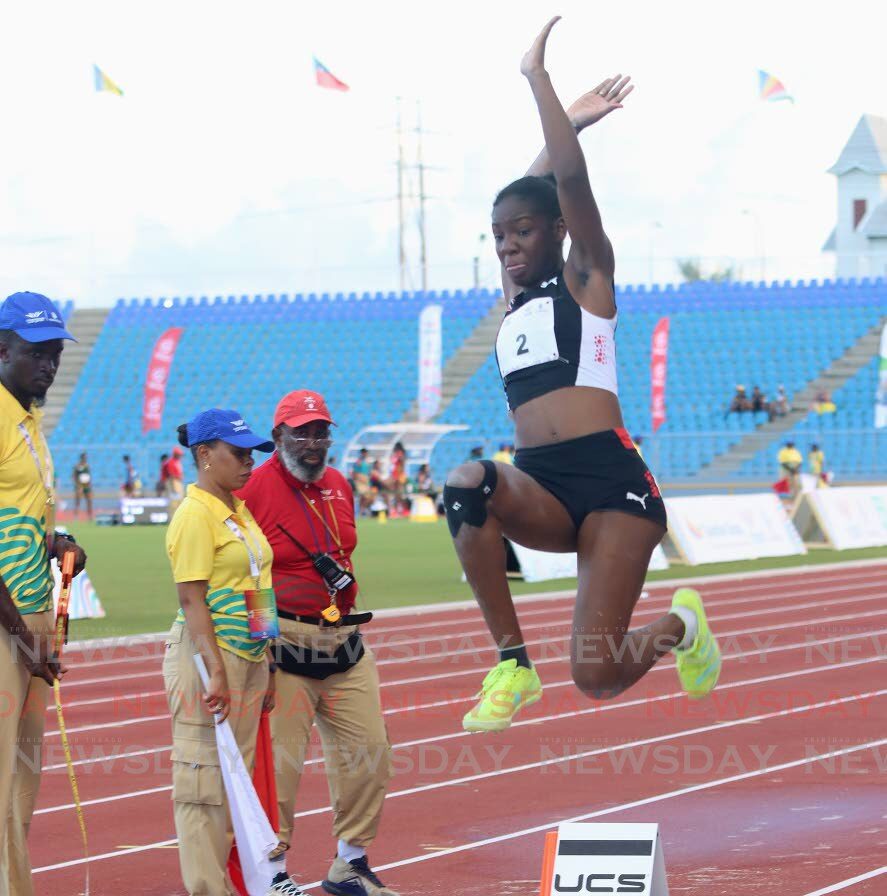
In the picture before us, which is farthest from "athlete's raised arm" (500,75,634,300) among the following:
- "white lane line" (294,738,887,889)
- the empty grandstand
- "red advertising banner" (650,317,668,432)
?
"red advertising banner" (650,317,668,432)

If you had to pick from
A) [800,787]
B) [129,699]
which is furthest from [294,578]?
[129,699]

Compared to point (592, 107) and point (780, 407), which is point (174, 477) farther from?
point (592, 107)

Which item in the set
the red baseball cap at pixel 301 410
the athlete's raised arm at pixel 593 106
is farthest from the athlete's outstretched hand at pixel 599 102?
the red baseball cap at pixel 301 410

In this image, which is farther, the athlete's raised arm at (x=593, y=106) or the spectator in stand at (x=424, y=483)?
the spectator in stand at (x=424, y=483)

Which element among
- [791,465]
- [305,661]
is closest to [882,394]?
[791,465]

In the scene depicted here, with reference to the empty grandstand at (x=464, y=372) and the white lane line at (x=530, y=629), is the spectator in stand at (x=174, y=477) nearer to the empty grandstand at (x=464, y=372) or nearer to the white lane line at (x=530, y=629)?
the empty grandstand at (x=464, y=372)

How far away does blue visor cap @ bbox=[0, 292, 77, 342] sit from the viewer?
15.6 feet

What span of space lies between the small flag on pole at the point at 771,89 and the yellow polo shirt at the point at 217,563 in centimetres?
3227

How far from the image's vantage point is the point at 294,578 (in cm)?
596

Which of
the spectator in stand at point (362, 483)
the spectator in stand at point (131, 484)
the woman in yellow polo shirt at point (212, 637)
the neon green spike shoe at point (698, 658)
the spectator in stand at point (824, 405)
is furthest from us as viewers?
the spectator in stand at point (824, 405)

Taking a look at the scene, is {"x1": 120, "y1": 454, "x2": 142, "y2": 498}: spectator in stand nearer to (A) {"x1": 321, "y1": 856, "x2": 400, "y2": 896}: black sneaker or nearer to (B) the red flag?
(A) {"x1": 321, "y1": 856, "x2": 400, "y2": 896}: black sneaker

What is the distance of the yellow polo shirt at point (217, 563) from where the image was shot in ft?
17.4

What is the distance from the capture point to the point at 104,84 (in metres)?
41.8

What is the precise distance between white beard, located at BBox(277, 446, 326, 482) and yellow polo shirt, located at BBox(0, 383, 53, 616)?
4.05 ft
